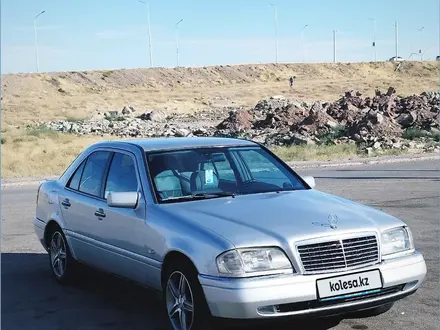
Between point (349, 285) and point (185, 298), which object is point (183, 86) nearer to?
point (185, 298)

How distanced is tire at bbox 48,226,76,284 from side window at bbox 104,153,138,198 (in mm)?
1067

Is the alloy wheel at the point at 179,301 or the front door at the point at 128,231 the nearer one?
the alloy wheel at the point at 179,301

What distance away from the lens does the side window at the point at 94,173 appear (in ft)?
24.0

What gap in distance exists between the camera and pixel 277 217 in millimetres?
5730

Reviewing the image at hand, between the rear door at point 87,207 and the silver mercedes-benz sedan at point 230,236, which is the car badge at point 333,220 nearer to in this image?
the silver mercedes-benz sedan at point 230,236

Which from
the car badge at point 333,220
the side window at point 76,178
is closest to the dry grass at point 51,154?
the side window at point 76,178

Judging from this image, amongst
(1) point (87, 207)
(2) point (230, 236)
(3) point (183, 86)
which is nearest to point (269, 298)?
(2) point (230, 236)

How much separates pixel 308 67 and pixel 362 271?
139m

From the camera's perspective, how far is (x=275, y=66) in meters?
140

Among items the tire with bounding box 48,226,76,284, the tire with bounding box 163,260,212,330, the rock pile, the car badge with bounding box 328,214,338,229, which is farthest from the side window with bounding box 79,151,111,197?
the rock pile

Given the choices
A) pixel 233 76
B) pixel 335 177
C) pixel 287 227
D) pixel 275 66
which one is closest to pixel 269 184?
pixel 287 227

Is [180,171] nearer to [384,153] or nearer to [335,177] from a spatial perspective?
[335,177]

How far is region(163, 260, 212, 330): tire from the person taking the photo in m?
5.44

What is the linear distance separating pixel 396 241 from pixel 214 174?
1.70 m
